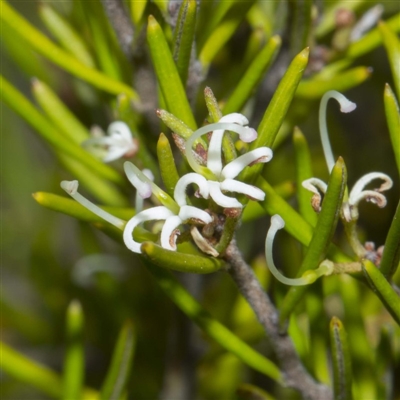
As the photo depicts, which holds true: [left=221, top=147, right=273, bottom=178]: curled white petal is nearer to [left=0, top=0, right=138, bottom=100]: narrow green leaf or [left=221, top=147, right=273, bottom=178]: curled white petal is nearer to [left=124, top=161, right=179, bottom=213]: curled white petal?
[left=124, top=161, right=179, bottom=213]: curled white petal

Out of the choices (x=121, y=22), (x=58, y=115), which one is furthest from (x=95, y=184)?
(x=121, y=22)

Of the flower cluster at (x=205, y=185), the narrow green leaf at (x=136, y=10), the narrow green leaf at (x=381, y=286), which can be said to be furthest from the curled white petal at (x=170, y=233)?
the narrow green leaf at (x=136, y=10)

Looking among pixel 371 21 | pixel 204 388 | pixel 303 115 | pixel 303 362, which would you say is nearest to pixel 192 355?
pixel 204 388

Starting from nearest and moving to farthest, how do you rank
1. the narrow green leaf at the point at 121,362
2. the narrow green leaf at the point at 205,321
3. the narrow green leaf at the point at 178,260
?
1. the narrow green leaf at the point at 178,260
2. the narrow green leaf at the point at 205,321
3. the narrow green leaf at the point at 121,362

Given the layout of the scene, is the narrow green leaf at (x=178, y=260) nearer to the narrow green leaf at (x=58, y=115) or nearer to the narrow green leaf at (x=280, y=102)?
the narrow green leaf at (x=280, y=102)

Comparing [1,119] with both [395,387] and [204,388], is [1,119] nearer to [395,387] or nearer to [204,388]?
[204,388]

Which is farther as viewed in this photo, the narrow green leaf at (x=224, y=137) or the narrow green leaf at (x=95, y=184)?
the narrow green leaf at (x=95, y=184)
